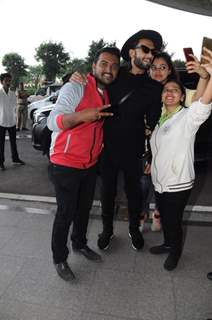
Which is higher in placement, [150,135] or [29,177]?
[150,135]

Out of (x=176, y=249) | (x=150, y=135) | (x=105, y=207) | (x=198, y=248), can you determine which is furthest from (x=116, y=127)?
(x=198, y=248)

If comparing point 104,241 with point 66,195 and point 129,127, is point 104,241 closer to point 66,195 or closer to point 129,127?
point 66,195

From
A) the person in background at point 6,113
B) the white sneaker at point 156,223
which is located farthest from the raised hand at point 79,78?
the person in background at point 6,113

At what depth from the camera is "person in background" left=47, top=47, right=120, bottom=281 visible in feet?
7.68

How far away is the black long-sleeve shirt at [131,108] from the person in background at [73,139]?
15cm

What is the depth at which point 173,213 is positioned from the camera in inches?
107

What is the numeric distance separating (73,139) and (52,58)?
141 feet

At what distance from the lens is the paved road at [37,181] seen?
15.4 feet

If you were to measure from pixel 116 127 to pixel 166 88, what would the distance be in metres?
0.53

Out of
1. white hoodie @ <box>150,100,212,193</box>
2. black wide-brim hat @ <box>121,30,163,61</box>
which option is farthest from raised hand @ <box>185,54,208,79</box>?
black wide-brim hat @ <box>121,30,163,61</box>

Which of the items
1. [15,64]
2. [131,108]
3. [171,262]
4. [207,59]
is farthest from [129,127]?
[15,64]

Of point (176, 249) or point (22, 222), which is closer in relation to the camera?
point (176, 249)

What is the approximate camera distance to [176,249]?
2.85m

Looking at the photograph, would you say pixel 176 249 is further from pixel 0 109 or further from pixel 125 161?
pixel 0 109
